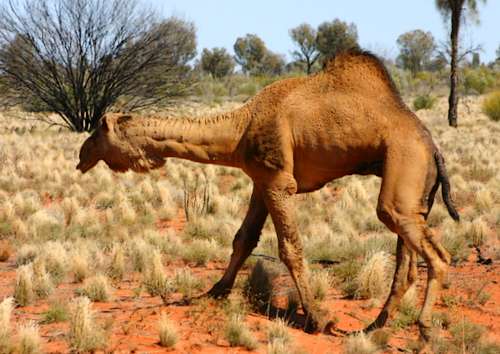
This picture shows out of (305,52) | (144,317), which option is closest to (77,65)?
(144,317)

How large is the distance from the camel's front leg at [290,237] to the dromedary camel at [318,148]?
0.03 feet

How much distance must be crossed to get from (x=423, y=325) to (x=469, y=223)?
18.2 feet

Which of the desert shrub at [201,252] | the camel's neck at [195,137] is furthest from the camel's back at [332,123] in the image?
the desert shrub at [201,252]

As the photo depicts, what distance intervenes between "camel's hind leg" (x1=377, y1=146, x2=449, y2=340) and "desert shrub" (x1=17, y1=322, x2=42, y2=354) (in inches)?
133

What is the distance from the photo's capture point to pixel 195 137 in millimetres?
7391

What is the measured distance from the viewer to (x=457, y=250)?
33.3 ft

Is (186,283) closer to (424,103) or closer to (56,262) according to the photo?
(56,262)

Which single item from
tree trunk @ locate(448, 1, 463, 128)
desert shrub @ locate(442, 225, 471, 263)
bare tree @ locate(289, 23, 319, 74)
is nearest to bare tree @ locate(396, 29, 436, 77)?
bare tree @ locate(289, 23, 319, 74)

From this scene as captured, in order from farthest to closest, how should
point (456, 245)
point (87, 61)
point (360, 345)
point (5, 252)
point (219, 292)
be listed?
point (87, 61), point (5, 252), point (456, 245), point (219, 292), point (360, 345)

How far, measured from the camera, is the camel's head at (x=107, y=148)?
7.48 meters

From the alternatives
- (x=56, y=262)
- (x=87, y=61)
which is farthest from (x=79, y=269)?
(x=87, y=61)

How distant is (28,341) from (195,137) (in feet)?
8.73

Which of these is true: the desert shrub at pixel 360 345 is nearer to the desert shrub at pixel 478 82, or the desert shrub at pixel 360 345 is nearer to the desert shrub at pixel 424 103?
the desert shrub at pixel 424 103

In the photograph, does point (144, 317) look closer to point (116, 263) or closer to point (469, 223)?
point (116, 263)
